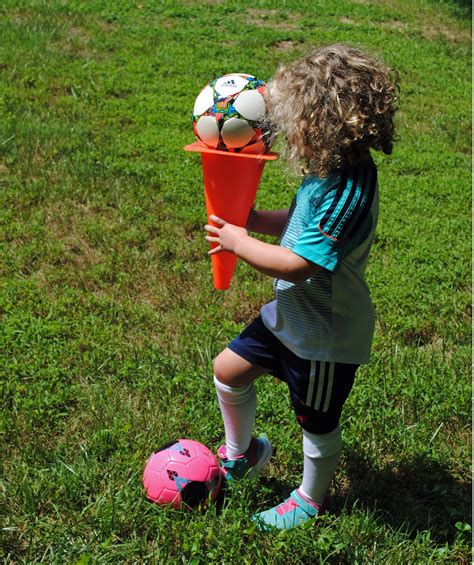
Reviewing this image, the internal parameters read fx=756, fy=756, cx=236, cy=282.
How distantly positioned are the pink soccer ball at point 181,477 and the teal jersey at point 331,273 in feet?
2.27

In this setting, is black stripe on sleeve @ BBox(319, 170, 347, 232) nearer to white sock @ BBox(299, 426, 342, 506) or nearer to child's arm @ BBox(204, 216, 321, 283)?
child's arm @ BBox(204, 216, 321, 283)

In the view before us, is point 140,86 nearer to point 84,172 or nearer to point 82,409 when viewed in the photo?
point 84,172

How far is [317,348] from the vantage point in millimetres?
2781

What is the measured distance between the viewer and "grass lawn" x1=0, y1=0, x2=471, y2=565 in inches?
119

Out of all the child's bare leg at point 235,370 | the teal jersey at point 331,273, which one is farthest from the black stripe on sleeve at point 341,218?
the child's bare leg at point 235,370

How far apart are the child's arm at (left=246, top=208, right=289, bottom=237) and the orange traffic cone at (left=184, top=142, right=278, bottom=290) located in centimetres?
8

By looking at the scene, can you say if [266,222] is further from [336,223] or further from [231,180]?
[336,223]

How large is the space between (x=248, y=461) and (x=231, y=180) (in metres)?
1.26

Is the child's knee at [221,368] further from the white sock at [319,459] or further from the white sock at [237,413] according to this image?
the white sock at [319,459]

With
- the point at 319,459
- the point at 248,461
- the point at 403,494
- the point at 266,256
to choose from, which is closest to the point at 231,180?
the point at 266,256

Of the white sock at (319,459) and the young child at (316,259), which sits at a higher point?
the young child at (316,259)

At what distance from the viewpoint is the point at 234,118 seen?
2.72 meters

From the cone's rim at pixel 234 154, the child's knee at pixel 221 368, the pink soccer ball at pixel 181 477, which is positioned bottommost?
the pink soccer ball at pixel 181 477

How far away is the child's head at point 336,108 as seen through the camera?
8.09 feet
